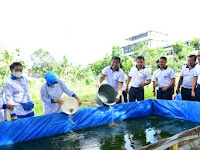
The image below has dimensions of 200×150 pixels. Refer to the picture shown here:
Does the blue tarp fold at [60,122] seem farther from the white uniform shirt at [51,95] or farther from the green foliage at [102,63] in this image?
the green foliage at [102,63]

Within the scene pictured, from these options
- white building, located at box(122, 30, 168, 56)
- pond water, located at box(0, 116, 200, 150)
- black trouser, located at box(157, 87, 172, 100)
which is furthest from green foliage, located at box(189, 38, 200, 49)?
pond water, located at box(0, 116, 200, 150)

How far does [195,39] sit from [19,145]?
23414 millimetres

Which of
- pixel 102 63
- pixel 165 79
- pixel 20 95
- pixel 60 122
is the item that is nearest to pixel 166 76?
pixel 165 79

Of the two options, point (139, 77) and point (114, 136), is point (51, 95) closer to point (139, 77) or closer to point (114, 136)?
point (114, 136)

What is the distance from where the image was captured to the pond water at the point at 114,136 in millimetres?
2666

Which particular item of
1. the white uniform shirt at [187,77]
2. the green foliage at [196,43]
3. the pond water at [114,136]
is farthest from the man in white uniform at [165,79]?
the green foliage at [196,43]

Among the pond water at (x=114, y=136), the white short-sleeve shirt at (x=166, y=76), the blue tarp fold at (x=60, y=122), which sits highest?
the white short-sleeve shirt at (x=166, y=76)

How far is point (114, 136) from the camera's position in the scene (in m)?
3.03

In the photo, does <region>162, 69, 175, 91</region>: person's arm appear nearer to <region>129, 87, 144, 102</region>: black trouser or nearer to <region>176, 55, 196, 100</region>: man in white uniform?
<region>176, 55, 196, 100</region>: man in white uniform

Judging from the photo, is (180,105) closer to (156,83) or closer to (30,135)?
(156,83)

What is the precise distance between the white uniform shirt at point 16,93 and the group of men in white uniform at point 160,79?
4.90ft

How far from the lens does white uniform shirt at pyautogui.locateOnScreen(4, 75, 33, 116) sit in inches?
Result: 105

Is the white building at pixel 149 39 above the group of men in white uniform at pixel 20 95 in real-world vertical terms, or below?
above

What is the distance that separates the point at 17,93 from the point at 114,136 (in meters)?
1.65
